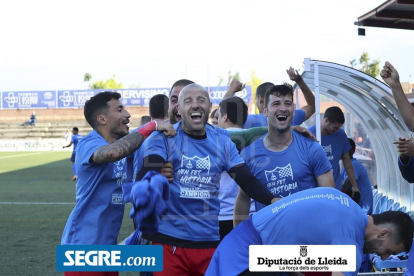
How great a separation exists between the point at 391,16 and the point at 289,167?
6.55 meters

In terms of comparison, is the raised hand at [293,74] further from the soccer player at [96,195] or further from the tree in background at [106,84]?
the tree in background at [106,84]

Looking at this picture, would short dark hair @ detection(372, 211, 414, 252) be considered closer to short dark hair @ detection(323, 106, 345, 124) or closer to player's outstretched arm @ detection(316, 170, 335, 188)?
player's outstretched arm @ detection(316, 170, 335, 188)

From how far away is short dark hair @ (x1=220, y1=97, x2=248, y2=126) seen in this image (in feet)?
17.1

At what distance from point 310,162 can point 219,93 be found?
47865mm

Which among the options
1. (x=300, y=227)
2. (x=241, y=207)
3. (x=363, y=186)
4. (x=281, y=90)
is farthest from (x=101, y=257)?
(x=363, y=186)

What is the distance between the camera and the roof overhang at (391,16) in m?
8.75

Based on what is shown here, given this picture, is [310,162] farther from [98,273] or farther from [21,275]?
[21,275]

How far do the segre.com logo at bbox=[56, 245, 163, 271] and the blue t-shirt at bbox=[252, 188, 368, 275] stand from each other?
36.5 inches

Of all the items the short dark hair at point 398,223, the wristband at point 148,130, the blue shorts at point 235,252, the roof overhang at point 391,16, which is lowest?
the blue shorts at point 235,252

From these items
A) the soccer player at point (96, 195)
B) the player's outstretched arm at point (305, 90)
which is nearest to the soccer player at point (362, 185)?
the player's outstretched arm at point (305, 90)

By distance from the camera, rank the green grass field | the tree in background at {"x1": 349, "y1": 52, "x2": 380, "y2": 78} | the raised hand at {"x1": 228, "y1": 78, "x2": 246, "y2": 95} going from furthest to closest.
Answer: the tree in background at {"x1": 349, "y1": 52, "x2": 380, "y2": 78} < the green grass field < the raised hand at {"x1": 228, "y1": 78, "x2": 246, "y2": 95}

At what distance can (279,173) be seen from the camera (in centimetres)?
390

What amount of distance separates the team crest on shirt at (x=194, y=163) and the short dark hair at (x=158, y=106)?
2176 mm

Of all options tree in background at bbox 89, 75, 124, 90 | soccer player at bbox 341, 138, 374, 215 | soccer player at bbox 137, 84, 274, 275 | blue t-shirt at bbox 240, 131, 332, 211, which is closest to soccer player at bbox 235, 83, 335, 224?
blue t-shirt at bbox 240, 131, 332, 211
